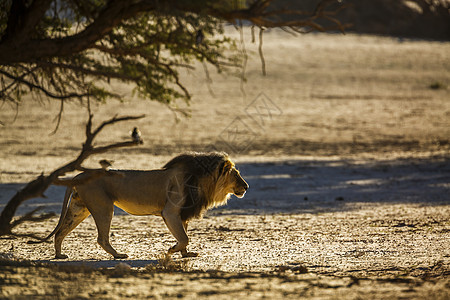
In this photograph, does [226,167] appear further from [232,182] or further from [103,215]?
[103,215]

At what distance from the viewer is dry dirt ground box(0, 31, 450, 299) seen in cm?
678

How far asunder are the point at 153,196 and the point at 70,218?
1093 millimetres

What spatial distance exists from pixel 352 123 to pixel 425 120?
3.15 metres

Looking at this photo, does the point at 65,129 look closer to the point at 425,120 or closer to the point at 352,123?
the point at 352,123

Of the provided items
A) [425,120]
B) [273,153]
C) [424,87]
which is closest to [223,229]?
[273,153]

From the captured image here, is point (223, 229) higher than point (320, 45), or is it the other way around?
point (320, 45)

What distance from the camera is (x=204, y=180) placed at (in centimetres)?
865

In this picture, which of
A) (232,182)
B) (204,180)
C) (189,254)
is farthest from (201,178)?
(189,254)

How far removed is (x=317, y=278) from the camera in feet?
23.1

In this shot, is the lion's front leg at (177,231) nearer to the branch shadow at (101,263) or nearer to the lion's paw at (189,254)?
the lion's paw at (189,254)

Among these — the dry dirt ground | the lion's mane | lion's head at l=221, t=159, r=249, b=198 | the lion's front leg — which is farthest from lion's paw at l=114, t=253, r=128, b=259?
lion's head at l=221, t=159, r=249, b=198

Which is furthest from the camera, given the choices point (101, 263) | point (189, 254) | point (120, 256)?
point (189, 254)

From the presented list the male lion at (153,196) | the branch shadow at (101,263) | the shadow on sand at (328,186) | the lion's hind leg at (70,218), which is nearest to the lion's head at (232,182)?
the male lion at (153,196)

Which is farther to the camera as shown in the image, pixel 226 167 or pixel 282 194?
pixel 282 194
